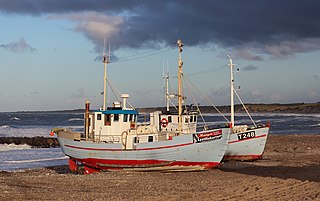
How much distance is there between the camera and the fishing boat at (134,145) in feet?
78.3

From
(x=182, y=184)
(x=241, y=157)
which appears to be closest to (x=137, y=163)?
(x=182, y=184)

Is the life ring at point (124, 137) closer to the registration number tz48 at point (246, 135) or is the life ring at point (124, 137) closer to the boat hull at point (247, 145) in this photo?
the boat hull at point (247, 145)

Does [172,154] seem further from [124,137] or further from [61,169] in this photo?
[61,169]

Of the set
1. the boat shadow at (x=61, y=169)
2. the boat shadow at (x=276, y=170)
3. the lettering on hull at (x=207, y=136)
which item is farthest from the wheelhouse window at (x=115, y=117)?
the boat shadow at (x=276, y=170)

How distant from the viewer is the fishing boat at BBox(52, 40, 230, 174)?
2386 centimetres

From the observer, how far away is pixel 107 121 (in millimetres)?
27203

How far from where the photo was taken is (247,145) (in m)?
29.1

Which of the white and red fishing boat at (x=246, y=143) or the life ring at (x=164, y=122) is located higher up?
the life ring at (x=164, y=122)

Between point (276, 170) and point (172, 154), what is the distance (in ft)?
17.0

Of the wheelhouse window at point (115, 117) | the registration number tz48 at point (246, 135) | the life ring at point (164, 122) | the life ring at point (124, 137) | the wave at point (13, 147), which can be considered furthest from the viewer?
the wave at point (13, 147)

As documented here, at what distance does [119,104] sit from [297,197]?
14.7 m

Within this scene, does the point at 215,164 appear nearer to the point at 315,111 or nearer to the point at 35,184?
the point at 35,184

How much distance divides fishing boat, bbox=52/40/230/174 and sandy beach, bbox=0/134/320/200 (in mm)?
540

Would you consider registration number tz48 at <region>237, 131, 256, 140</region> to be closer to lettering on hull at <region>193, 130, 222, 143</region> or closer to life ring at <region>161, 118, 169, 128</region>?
life ring at <region>161, 118, 169, 128</region>
